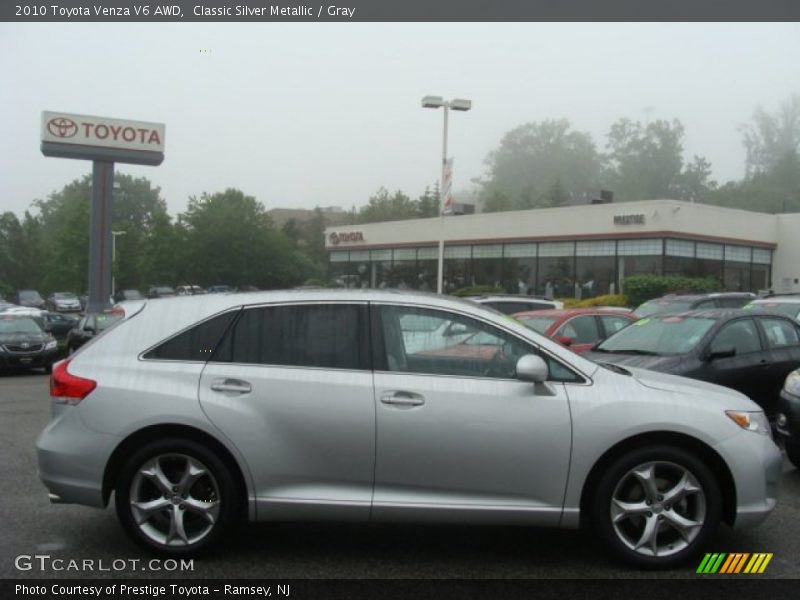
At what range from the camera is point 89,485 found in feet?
15.1

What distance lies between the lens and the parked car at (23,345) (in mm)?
17781

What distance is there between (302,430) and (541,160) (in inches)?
5369

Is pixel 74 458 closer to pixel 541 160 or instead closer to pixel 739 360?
pixel 739 360

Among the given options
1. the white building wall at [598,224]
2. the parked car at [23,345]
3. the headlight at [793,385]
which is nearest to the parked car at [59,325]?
the parked car at [23,345]

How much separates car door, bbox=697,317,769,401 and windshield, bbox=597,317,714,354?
0.69 feet

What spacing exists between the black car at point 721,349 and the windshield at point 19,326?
14.8 m

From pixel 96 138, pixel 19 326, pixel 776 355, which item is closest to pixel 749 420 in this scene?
pixel 776 355

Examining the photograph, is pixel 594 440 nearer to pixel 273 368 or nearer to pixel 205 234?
pixel 273 368

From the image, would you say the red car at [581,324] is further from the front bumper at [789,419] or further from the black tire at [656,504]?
the black tire at [656,504]

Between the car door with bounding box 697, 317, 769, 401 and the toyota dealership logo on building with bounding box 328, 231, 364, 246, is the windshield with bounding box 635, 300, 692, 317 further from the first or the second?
the toyota dealership logo on building with bounding box 328, 231, 364, 246

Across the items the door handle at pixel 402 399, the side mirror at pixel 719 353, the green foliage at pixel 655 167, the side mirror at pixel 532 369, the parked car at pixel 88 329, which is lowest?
the parked car at pixel 88 329

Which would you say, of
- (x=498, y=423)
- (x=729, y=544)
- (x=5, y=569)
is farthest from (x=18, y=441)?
(x=729, y=544)

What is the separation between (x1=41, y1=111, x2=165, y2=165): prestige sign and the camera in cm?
3400
